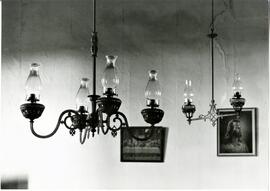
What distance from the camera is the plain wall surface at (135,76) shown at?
6004 millimetres

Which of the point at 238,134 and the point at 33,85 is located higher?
the point at 33,85

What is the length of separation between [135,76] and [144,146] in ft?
2.99

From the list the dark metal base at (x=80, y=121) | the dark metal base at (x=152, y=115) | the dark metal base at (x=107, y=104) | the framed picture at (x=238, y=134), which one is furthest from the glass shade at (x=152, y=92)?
the framed picture at (x=238, y=134)

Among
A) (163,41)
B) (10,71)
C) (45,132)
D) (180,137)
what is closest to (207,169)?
(180,137)

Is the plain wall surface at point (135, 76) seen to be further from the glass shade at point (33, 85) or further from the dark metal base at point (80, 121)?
the glass shade at point (33, 85)

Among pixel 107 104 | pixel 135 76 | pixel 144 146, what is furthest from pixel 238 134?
pixel 107 104

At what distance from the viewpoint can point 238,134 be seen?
5.96 m

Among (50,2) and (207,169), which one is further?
(50,2)

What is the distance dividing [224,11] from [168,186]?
2.30 metres

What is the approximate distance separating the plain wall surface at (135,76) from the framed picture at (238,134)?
7cm

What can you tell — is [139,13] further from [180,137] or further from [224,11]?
[180,137]

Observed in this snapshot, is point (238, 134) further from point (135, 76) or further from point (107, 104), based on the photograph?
point (107, 104)

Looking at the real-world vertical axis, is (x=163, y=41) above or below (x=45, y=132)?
above

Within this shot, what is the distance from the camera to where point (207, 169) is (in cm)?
601
